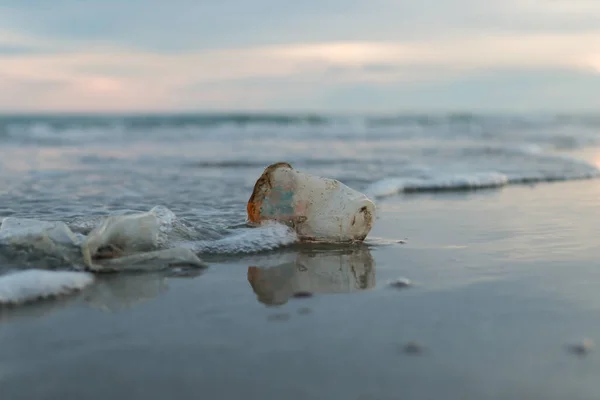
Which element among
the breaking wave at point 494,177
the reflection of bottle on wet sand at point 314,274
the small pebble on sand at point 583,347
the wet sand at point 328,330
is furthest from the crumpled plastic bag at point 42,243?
the breaking wave at point 494,177

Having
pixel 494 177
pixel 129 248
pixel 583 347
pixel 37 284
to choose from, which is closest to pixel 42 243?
pixel 129 248

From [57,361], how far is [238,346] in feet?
2.00

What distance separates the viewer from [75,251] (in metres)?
3.47

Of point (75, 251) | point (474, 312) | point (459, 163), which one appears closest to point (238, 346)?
point (474, 312)

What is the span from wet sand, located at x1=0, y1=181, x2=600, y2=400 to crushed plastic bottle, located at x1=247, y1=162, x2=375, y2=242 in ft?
0.63

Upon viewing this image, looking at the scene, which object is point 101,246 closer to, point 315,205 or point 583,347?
point 315,205

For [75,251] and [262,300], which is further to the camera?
[75,251]


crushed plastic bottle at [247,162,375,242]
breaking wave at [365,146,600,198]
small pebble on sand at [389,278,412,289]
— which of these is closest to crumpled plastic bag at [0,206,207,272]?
crushed plastic bottle at [247,162,375,242]

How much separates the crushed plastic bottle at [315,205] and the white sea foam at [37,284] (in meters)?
1.36

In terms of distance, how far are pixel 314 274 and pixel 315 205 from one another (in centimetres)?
80

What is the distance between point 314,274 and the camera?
3.35 meters

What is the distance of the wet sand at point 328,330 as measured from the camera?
196 centimetres

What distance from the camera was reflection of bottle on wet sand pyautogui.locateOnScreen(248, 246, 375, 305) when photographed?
3035 mm

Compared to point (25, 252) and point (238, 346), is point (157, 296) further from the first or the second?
point (25, 252)
